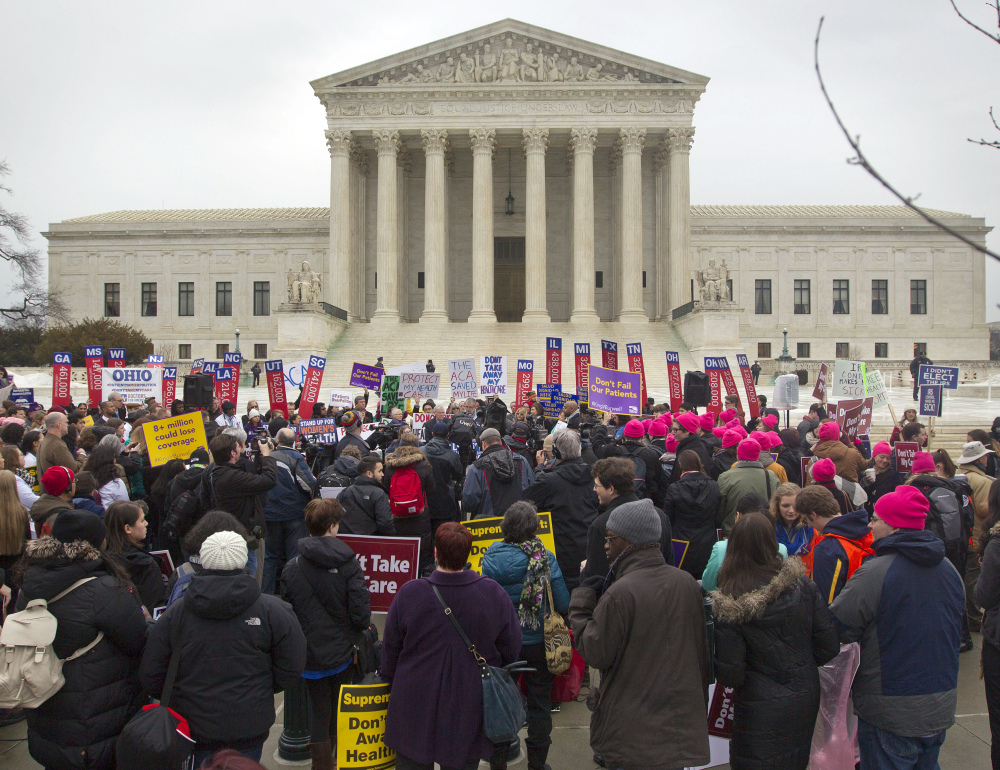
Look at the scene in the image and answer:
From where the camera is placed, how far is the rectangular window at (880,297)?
50.9 metres

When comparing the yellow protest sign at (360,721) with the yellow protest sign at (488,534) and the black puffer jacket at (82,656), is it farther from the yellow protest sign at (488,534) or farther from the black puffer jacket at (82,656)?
the yellow protest sign at (488,534)

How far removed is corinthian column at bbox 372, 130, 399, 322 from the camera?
40.6m

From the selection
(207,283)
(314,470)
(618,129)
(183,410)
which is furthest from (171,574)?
(207,283)

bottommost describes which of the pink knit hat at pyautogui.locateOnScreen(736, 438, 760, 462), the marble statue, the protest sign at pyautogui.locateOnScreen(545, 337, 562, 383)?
the pink knit hat at pyautogui.locateOnScreen(736, 438, 760, 462)

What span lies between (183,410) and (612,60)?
34255 millimetres

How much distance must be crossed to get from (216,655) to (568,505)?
350cm

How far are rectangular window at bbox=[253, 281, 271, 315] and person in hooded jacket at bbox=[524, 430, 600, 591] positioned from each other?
4665cm

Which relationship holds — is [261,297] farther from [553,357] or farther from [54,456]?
[54,456]

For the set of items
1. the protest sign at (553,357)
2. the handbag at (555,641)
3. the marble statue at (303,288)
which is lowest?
the handbag at (555,641)

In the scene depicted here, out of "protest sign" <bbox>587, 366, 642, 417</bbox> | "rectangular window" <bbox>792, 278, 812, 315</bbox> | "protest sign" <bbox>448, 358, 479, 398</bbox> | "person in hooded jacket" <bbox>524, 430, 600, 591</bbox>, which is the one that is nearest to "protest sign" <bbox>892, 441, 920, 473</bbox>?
"protest sign" <bbox>587, 366, 642, 417</bbox>

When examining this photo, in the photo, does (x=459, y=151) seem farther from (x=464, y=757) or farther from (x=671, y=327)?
(x=464, y=757)

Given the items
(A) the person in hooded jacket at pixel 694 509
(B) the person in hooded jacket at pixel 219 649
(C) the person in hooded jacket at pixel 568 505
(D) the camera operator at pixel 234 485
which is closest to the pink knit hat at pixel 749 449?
(A) the person in hooded jacket at pixel 694 509

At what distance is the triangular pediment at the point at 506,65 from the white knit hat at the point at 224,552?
39887mm

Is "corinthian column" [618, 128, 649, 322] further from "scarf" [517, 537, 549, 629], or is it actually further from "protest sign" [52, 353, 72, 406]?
"scarf" [517, 537, 549, 629]
